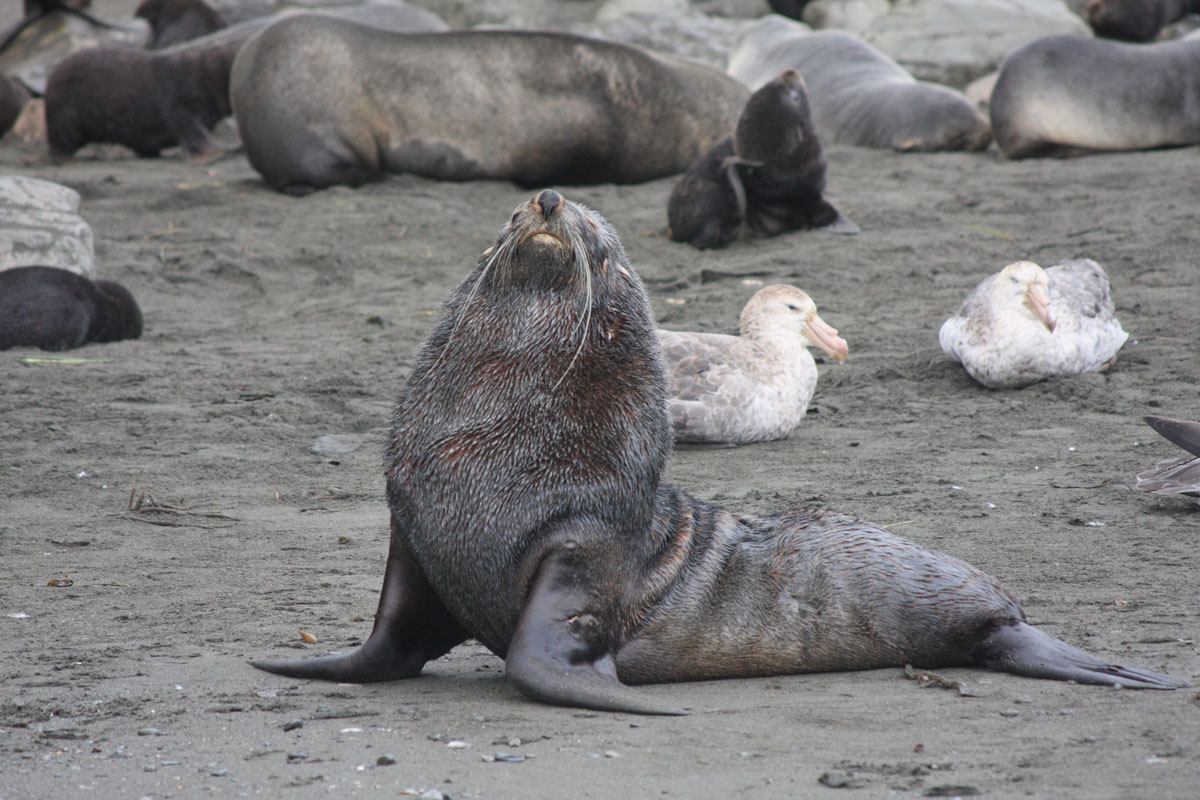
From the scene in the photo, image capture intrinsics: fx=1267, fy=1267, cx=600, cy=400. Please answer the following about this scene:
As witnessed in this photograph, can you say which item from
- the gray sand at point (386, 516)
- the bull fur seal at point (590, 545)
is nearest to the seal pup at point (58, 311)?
the gray sand at point (386, 516)

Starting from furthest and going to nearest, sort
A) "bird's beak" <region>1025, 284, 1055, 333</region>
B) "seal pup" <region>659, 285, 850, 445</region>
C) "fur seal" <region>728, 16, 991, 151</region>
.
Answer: "fur seal" <region>728, 16, 991, 151</region> < "bird's beak" <region>1025, 284, 1055, 333</region> < "seal pup" <region>659, 285, 850, 445</region>

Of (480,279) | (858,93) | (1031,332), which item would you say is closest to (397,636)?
(480,279)

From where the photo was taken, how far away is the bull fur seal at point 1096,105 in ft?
36.1

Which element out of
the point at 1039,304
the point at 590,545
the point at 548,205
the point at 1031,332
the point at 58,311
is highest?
the point at 548,205

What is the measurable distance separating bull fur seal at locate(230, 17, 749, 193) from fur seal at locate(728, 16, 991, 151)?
1.50 metres

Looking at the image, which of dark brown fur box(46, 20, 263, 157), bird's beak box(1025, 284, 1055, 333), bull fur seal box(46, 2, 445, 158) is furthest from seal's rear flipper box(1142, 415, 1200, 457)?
dark brown fur box(46, 20, 263, 157)

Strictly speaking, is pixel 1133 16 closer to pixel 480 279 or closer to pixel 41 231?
pixel 41 231

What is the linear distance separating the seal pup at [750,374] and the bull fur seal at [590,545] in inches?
→ 83.8

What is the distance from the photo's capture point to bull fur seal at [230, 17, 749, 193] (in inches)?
407

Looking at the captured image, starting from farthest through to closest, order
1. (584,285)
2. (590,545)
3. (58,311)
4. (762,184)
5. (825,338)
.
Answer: (762,184), (58,311), (825,338), (584,285), (590,545)

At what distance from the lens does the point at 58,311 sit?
6.74 metres

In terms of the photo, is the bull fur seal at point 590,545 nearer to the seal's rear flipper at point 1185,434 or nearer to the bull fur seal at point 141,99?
the seal's rear flipper at point 1185,434

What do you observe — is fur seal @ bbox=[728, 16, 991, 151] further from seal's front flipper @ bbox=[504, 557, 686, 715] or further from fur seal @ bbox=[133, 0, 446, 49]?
seal's front flipper @ bbox=[504, 557, 686, 715]

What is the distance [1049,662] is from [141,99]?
10.8 m
